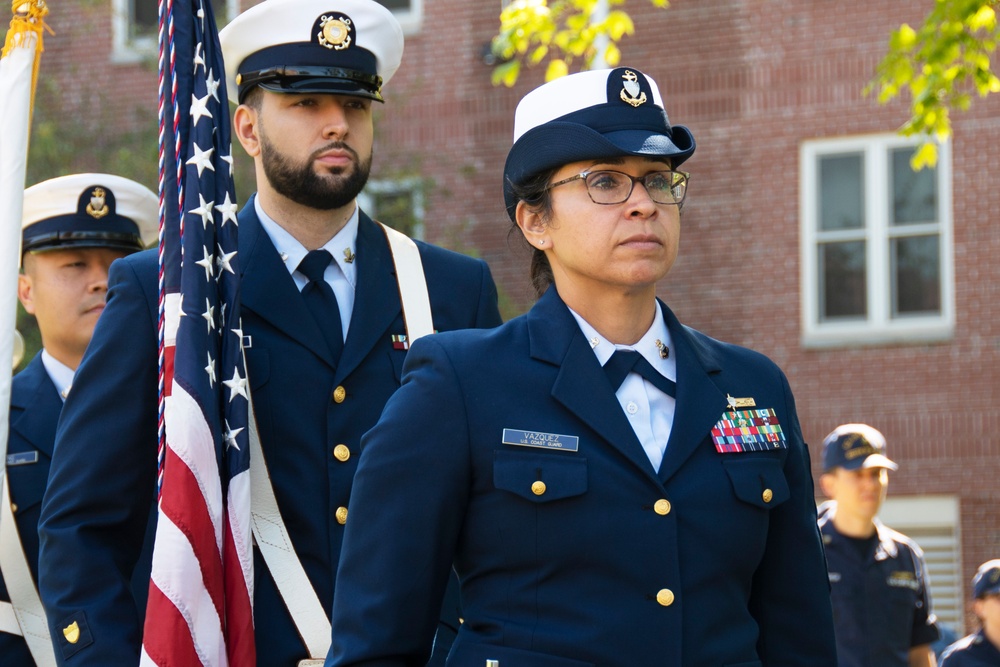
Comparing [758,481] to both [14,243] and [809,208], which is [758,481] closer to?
[14,243]

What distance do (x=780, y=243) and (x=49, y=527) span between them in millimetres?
13717

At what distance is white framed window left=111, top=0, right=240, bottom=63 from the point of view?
1806 cm

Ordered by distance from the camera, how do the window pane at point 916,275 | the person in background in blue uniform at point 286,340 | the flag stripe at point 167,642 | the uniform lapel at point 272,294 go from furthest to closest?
the window pane at point 916,275
the uniform lapel at point 272,294
the person in background in blue uniform at point 286,340
the flag stripe at point 167,642

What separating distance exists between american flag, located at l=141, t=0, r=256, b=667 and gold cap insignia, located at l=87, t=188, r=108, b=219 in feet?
4.68

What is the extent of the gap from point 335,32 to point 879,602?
16.7ft

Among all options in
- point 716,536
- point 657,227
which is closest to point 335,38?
point 657,227

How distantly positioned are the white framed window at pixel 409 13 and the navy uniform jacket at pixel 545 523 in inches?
608

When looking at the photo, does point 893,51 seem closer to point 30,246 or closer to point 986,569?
point 986,569

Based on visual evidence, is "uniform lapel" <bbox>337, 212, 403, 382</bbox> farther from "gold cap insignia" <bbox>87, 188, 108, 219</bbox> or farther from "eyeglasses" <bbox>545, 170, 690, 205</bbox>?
"gold cap insignia" <bbox>87, 188, 108, 219</bbox>

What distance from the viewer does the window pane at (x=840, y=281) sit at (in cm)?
1727

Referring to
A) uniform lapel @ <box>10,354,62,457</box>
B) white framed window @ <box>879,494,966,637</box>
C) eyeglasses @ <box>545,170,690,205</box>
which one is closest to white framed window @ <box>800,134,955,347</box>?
white framed window @ <box>879,494,966,637</box>

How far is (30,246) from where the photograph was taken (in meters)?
5.72

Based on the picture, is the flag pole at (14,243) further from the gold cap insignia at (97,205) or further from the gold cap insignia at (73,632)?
the gold cap insignia at (73,632)

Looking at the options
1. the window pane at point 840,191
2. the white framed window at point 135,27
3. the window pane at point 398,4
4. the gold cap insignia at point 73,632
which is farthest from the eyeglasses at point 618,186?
the window pane at point 398,4
